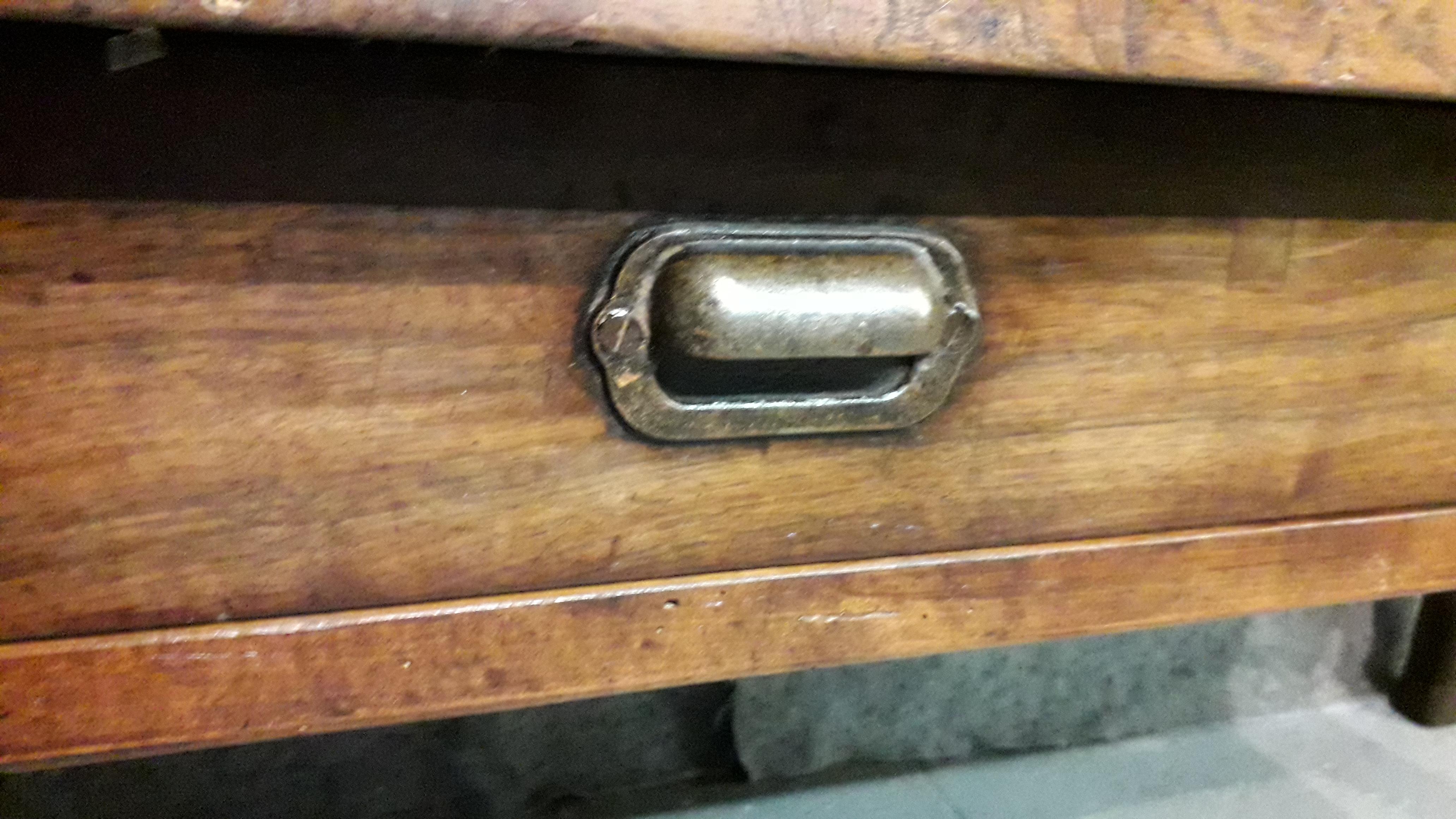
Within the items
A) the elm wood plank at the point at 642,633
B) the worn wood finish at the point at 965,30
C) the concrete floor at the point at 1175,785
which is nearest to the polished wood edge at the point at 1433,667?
the concrete floor at the point at 1175,785

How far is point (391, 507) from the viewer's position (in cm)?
26

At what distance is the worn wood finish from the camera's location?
0.62ft

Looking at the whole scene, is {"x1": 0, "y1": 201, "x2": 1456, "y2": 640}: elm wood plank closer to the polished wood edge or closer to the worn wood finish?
the worn wood finish

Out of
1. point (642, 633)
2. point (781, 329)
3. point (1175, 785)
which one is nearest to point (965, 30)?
point (781, 329)

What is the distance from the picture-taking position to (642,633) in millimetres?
286

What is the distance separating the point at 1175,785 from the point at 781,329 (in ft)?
1.64

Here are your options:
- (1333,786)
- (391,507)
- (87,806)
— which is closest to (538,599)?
(391,507)

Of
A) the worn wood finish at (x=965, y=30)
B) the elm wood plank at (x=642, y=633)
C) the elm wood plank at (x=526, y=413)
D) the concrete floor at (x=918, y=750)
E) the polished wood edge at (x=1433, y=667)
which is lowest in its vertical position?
the concrete floor at (x=918, y=750)

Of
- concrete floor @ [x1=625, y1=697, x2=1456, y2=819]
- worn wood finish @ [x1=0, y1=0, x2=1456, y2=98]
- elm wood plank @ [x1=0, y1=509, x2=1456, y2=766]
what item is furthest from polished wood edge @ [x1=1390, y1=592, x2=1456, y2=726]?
worn wood finish @ [x1=0, y1=0, x2=1456, y2=98]

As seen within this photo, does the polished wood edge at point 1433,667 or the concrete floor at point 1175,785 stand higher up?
the polished wood edge at point 1433,667

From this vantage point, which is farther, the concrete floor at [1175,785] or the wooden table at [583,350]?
the concrete floor at [1175,785]

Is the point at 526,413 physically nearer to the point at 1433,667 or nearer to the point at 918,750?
the point at 918,750

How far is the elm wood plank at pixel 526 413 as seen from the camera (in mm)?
232

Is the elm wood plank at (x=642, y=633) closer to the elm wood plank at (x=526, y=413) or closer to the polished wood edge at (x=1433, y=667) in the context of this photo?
the elm wood plank at (x=526, y=413)
